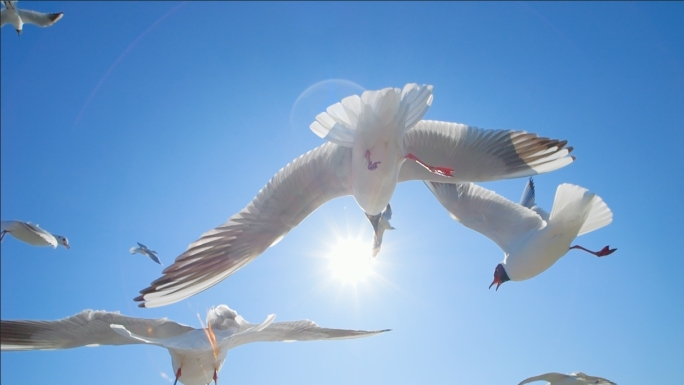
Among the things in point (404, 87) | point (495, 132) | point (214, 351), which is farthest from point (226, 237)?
point (495, 132)

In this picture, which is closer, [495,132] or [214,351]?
[214,351]

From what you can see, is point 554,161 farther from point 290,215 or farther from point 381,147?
point 290,215

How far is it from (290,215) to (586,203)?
7.32 feet

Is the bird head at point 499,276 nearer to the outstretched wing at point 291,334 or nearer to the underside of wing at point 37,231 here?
the outstretched wing at point 291,334

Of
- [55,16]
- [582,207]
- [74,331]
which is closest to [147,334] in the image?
[74,331]

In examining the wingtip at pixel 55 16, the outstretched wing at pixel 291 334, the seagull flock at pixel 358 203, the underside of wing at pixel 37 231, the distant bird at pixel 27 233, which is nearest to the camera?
the outstretched wing at pixel 291 334

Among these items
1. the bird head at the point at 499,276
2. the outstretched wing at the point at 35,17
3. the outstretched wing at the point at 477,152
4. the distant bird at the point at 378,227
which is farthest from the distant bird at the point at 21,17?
the bird head at the point at 499,276

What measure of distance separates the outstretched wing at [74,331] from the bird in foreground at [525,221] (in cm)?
275

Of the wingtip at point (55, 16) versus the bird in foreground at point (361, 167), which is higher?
the wingtip at point (55, 16)

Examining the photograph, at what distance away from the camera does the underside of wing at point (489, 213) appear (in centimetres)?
434

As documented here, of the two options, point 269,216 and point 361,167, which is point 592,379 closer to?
point 361,167

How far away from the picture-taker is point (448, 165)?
380 cm

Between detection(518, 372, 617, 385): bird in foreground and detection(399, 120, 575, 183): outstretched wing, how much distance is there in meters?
1.72

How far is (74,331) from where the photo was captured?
9.86ft
